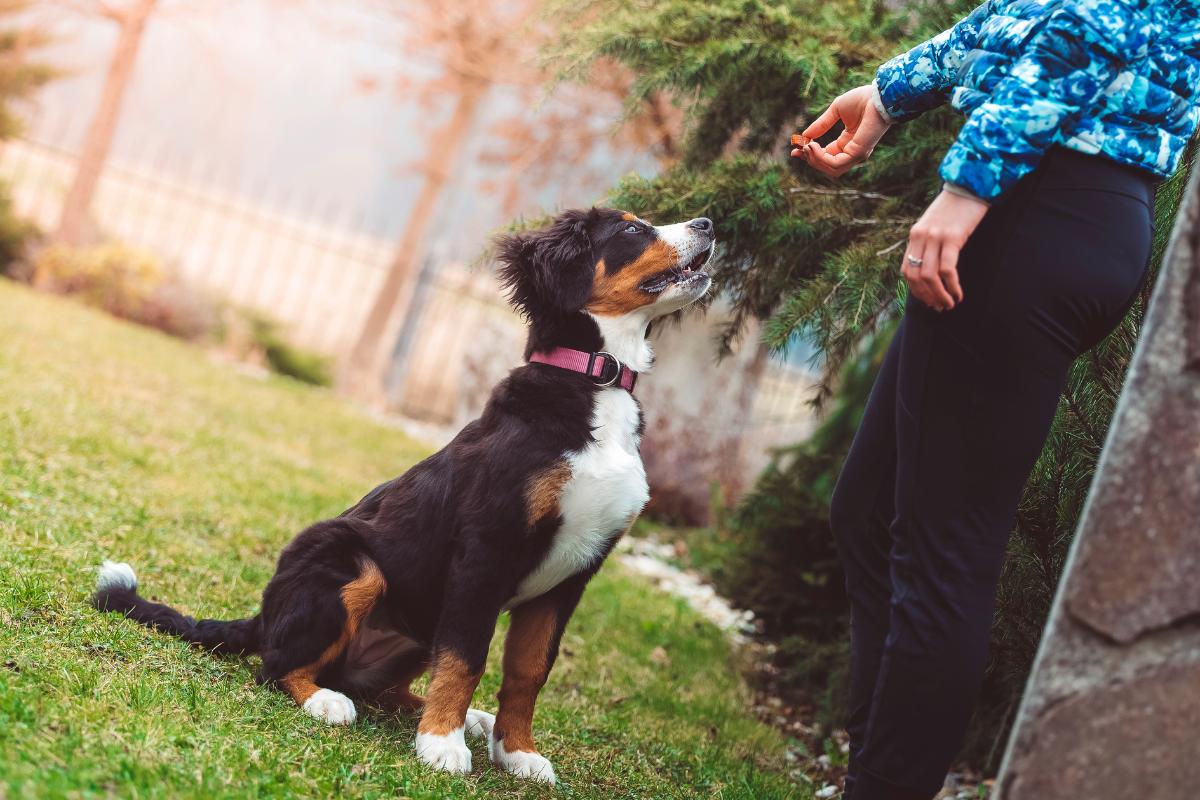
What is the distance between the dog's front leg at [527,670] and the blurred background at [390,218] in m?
5.88

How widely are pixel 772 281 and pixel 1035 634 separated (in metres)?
1.44

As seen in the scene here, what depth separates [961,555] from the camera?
76.6 inches

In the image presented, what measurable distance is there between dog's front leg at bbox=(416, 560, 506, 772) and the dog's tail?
0.65 m

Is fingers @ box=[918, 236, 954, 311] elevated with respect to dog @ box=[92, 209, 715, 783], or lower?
elevated

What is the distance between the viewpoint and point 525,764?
2.77 metres

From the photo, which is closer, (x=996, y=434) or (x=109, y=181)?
(x=996, y=434)

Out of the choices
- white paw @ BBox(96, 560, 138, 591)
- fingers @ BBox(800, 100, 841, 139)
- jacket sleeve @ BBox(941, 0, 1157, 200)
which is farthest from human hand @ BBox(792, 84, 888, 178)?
white paw @ BBox(96, 560, 138, 591)

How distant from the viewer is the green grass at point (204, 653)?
2.15 m

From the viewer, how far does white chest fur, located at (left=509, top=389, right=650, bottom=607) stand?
2.69 meters

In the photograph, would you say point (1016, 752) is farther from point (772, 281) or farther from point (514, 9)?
point (514, 9)

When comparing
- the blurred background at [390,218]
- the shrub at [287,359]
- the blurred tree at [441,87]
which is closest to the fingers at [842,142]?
the blurred background at [390,218]

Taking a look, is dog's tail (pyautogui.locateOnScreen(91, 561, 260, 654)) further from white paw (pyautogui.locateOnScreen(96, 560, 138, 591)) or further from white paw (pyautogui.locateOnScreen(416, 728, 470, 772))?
white paw (pyautogui.locateOnScreen(416, 728, 470, 772))

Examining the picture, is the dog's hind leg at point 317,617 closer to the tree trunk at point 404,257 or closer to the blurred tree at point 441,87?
the blurred tree at point 441,87

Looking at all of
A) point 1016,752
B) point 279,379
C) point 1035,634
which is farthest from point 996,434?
point 279,379
